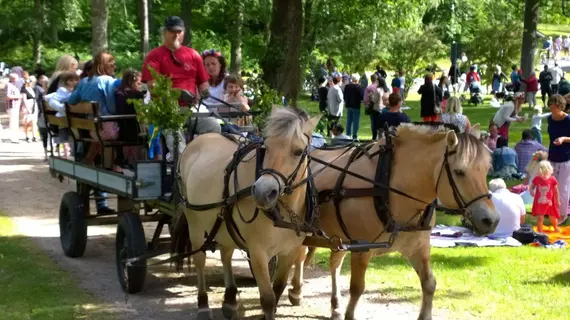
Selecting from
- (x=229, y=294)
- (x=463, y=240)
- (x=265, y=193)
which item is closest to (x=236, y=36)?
(x=463, y=240)

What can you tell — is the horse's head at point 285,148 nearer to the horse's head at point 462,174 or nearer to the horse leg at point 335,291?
the horse's head at point 462,174

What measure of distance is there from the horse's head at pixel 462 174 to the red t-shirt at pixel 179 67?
337cm

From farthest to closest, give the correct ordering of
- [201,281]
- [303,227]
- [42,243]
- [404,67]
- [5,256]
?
1. [404,67]
2. [42,243]
3. [5,256]
4. [201,281]
5. [303,227]

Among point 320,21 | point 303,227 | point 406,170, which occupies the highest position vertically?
point 320,21

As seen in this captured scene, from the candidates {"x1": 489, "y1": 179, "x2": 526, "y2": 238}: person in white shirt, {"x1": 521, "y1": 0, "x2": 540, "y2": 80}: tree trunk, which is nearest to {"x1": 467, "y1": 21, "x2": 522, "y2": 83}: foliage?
{"x1": 521, "y1": 0, "x2": 540, "y2": 80}: tree trunk

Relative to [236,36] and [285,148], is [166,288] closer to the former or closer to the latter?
[285,148]

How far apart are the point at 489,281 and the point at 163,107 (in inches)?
152

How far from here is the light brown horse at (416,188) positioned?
6344mm

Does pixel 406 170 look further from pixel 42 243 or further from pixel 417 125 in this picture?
pixel 42 243

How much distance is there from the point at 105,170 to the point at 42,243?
2.48 metres

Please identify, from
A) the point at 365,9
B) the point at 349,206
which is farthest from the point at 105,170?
the point at 365,9

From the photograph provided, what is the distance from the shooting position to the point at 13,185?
53.9 feet

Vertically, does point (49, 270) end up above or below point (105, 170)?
below

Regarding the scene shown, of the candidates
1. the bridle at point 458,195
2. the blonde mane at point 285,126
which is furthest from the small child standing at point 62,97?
the bridle at point 458,195
